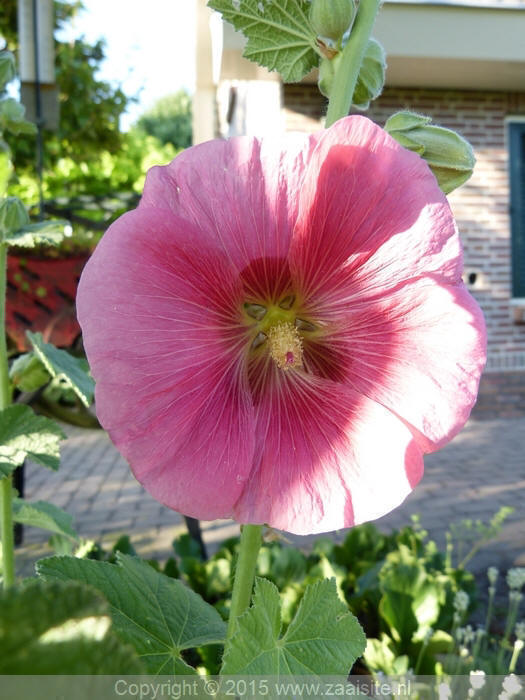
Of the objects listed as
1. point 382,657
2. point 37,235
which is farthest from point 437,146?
point 382,657

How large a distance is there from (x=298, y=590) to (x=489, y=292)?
4932 mm

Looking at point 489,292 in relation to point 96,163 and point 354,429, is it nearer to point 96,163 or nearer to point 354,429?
point 96,163

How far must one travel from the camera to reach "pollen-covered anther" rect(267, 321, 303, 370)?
601 millimetres

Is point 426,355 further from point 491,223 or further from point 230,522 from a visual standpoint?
point 491,223

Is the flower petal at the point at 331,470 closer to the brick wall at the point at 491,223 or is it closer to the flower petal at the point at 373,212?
the flower petal at the point at 373,212

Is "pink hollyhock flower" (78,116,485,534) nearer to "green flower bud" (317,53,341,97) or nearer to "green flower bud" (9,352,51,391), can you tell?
"green flower bud" (317,53,341,97)

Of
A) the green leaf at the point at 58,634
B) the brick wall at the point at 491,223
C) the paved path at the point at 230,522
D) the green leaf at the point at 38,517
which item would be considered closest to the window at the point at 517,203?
the brick wall at the point at 491,223

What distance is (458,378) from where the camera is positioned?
0.49 meters

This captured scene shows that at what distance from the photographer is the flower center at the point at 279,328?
0.61 metres

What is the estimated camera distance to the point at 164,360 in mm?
481

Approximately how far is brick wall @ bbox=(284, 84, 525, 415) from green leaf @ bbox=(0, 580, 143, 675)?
619 cm

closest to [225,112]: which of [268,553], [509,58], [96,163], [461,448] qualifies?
[96,163]

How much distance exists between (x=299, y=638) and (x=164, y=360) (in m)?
0.26

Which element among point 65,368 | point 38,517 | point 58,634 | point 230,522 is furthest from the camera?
point 230,522
